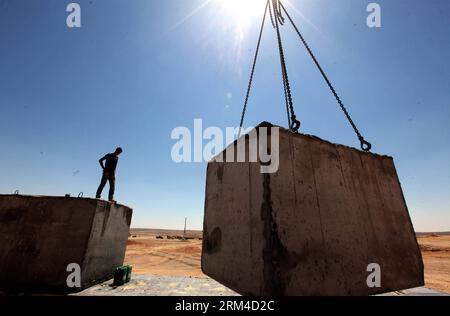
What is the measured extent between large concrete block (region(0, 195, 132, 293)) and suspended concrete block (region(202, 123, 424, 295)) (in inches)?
140

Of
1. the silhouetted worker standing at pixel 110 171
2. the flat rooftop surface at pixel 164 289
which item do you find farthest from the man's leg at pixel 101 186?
the flat rooftop surface at pixel 164 289

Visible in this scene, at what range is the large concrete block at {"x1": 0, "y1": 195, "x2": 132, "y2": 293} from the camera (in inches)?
196

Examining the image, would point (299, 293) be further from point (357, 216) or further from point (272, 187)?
point (357, 216)

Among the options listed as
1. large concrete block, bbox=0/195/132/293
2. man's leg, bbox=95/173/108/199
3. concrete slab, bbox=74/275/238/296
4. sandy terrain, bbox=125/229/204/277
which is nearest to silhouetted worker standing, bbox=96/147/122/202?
man's leg, bbox=95/173/108/199

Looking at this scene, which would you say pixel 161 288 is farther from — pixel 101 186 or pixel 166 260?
pixel 166 260

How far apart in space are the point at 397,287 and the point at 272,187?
6.42 feet

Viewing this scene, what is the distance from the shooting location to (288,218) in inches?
81.8

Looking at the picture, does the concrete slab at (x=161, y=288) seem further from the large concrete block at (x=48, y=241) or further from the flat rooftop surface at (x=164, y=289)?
the large concrete block at (x=48, y=241)

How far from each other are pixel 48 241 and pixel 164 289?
2.75 meters

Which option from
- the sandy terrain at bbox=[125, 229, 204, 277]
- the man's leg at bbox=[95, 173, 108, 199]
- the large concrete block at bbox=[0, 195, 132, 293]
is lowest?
the sandy terrain at bbox=[125, 229, 204, 277]

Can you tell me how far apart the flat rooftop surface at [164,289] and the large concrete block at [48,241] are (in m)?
0.45

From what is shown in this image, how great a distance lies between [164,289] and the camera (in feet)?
17.9

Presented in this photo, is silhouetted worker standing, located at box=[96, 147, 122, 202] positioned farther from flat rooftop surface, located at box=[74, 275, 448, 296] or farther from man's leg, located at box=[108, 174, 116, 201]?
flat rooftop surface, located at box=[74, 275, 448, 296]
